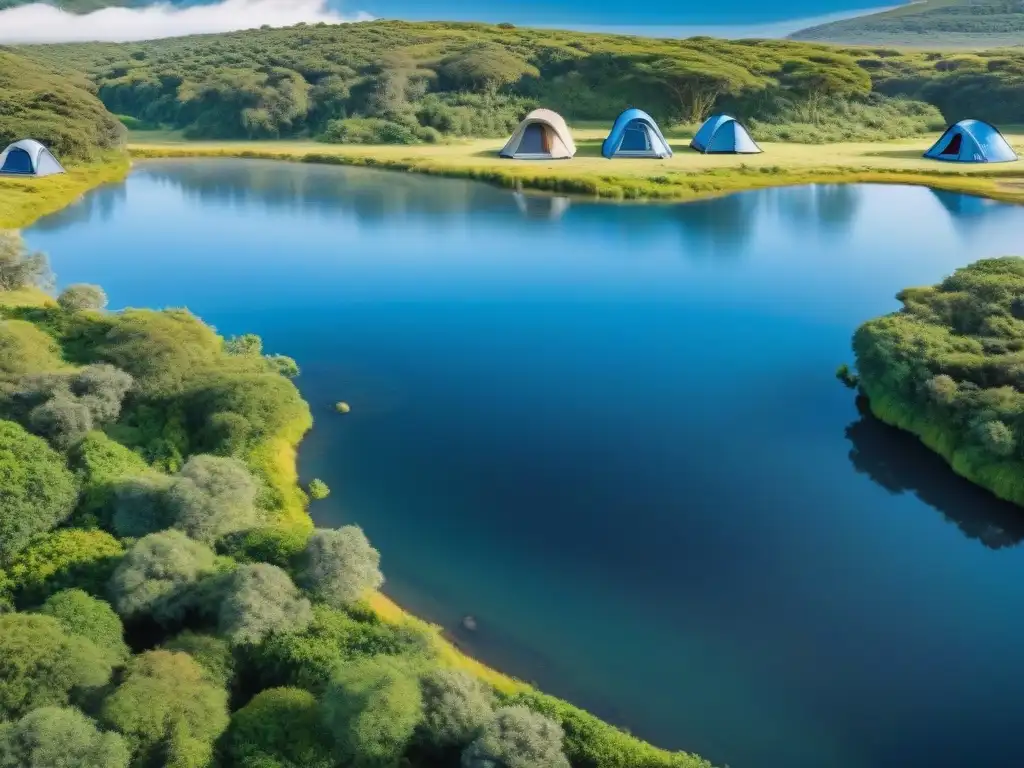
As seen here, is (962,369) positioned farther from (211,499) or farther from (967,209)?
(967,209)

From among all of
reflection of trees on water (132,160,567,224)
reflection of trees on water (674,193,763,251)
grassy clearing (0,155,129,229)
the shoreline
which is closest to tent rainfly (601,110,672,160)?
the shoreline

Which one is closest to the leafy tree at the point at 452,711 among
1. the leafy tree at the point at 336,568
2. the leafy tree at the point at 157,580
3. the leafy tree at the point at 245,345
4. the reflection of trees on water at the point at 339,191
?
the leafy tree at the point at 336,568

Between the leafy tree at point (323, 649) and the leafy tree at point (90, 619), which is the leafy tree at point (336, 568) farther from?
the leafy tree at point (90, 619)

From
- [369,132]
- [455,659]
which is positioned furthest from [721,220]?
[369,132]

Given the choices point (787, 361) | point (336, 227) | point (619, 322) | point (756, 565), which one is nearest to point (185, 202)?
point (336, 227)

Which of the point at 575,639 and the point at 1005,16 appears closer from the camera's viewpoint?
the point at 575,639

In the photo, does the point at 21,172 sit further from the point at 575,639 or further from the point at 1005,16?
the point at 1005,16
